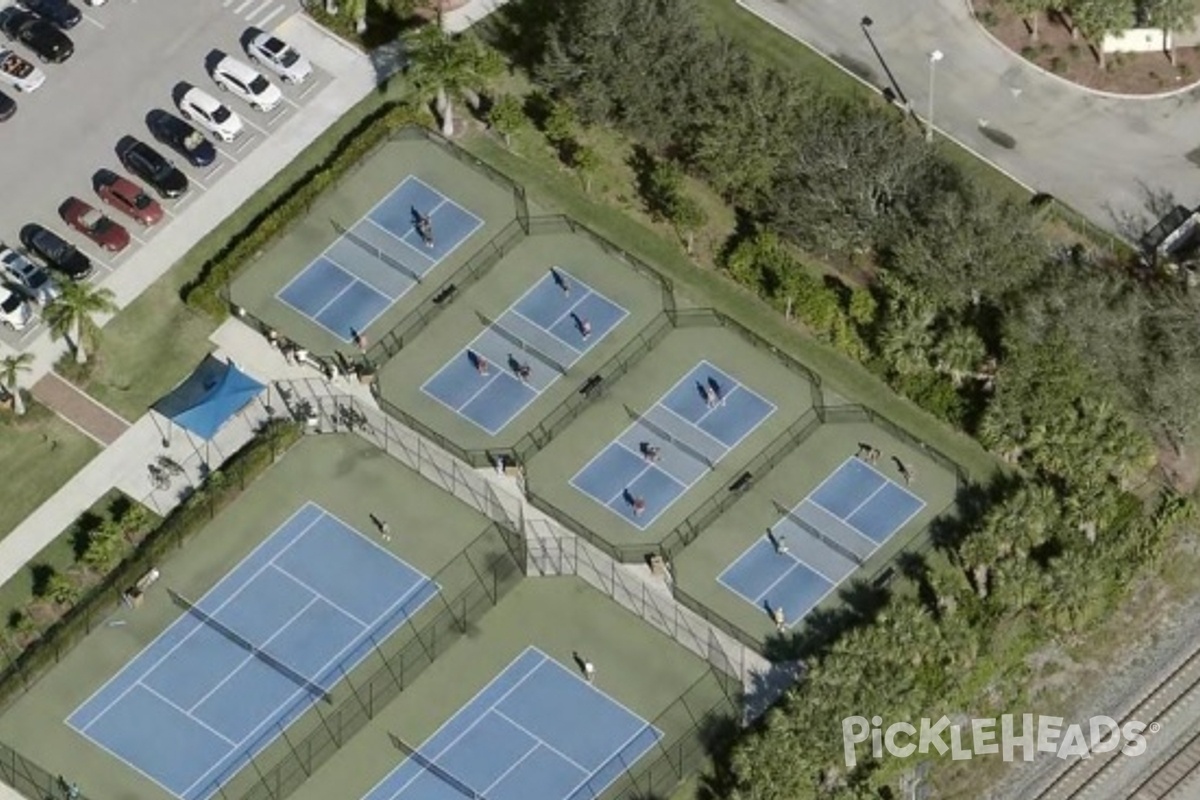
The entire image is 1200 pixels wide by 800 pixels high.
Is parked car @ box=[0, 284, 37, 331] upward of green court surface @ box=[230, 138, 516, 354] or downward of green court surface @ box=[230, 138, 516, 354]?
downward

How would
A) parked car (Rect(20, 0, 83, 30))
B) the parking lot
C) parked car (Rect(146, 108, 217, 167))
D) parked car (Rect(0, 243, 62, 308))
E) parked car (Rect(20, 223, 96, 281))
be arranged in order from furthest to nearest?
parked car (Rect(20, 0, 83, 30)) < parked car (Rect(146, 108, 217, 167)) < the parking lot < parked car (Rect(20, 223, 96, 281)) < parked car (Rect(0, 243, 62, 308))

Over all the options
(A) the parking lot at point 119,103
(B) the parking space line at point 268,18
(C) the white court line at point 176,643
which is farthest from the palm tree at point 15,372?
(B) the parking space line at point 268,18

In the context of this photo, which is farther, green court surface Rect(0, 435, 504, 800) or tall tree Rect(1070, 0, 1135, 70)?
tall tree Rect(1070, 0, 1135, 70)

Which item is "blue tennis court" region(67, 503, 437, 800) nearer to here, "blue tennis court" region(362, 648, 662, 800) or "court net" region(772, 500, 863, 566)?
"blue tennis court" region(362, 648, 662, 800)

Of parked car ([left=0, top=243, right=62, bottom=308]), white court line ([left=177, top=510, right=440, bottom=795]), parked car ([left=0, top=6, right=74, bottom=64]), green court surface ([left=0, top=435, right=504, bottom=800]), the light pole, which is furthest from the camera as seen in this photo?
parked car ([left=0, top=6, right=74, bottom=64])

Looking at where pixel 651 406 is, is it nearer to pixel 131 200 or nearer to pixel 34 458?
pixel 131 200

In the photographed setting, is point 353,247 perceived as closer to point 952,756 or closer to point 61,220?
point 61,220

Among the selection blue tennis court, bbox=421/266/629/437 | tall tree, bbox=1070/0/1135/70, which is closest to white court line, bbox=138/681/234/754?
blue tennis court, bbox=421/266/629/437

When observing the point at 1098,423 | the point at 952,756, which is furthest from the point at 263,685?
the point at 1098,423

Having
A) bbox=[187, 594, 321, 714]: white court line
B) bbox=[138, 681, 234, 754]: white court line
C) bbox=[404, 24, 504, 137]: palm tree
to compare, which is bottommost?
bbox=[138, 681, 234, 754]: white court line
